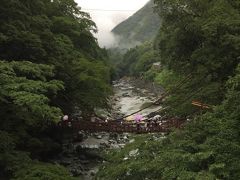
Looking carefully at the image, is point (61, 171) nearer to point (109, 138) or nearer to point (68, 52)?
point (68, 52)

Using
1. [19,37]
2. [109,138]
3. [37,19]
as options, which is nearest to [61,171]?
[19,37]

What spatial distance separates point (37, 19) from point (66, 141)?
26.6 ft

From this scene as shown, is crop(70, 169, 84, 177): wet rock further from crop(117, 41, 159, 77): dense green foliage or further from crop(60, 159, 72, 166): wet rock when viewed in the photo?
crop(117, 41, 159, 77): dense green foliage

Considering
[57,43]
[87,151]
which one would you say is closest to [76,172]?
[87,151]

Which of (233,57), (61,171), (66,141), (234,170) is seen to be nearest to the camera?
(234,170)

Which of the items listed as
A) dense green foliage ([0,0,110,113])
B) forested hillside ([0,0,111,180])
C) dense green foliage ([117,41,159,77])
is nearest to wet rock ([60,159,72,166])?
forested hillside ([0,0,111,180])

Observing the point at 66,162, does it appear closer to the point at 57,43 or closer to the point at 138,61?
the point at 57,43

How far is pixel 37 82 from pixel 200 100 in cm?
757

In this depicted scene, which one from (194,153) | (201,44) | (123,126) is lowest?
(123,126)

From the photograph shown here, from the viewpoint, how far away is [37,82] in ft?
46.1

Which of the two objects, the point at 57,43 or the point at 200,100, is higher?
the point at 57,43

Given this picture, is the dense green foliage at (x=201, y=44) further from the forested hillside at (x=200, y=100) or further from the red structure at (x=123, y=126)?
the red structure at (x=123, y=126)

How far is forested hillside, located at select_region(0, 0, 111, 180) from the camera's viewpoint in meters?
13.4

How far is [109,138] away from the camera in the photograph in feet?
99.8
